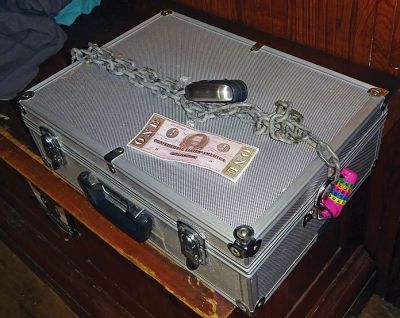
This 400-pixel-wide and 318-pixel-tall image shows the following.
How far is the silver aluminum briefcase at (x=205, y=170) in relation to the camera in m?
0.63

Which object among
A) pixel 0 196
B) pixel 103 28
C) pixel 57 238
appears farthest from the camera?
pixel 0 196

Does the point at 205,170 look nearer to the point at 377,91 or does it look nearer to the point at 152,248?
the point at 152,248

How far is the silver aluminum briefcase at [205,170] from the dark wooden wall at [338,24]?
3.7 inches

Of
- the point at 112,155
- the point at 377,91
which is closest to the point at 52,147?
the point at 112,155

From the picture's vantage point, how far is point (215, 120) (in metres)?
0.74

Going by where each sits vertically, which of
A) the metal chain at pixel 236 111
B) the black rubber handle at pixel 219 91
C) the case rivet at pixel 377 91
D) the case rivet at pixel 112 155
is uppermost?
the case rivet at pixel 377 91

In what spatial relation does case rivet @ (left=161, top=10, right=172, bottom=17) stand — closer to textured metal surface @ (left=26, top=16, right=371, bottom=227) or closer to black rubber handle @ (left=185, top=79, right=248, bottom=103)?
textured metal surface @ (left=26, top=16, right=371, bottom=227)

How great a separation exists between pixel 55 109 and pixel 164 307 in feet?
1.30

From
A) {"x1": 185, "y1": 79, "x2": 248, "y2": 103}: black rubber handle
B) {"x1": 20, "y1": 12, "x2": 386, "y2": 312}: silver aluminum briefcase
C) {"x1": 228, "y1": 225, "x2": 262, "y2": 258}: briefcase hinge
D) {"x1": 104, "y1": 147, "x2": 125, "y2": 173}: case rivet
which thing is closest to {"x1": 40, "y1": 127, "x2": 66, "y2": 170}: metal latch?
{"x1": 20, "y1": 12, "x2": 386, "y2": 312}: silver aluminum briefcase

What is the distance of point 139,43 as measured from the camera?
0.92 metres

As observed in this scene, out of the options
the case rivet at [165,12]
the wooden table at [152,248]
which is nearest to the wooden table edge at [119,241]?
the wooden table at [152,248]

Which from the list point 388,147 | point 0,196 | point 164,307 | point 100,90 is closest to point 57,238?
point 0,196

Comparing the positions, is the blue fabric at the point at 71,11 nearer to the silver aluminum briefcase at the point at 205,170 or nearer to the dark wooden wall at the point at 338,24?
the silver aluminum briefcase at the point at 205,170

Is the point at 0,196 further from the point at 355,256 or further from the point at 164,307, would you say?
the point at 355,256
